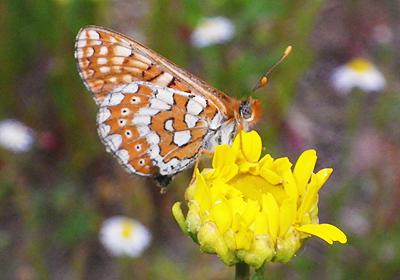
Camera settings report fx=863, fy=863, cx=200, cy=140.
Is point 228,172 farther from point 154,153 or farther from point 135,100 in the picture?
point 135,100

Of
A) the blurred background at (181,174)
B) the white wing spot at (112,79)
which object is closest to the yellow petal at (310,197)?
the white wing spot at (112,79)

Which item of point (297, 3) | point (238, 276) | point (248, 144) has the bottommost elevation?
point (297, 3)

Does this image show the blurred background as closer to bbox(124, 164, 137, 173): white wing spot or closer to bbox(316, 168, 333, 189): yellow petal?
bbox(124, 164, 137, 173): white wing spot

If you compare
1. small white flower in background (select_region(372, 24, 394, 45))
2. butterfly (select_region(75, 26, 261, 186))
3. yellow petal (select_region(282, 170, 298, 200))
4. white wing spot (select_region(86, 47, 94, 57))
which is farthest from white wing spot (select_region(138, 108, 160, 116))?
small white flower in background (select_region(372, 24, 394, 45))

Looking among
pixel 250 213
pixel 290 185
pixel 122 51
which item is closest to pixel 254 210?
pixel 250 213

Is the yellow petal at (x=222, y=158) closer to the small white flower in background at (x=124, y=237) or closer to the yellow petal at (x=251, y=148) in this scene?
the yellow petal at (x=251, y=148)

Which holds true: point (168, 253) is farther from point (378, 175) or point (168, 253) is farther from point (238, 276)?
point (238, 276)

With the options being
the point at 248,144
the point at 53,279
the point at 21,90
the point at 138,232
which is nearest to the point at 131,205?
the point at 138,232

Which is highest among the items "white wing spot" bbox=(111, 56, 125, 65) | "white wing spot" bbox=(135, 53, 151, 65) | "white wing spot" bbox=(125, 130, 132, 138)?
"white wing spot" bbox=(135, 53, 151, 65)
